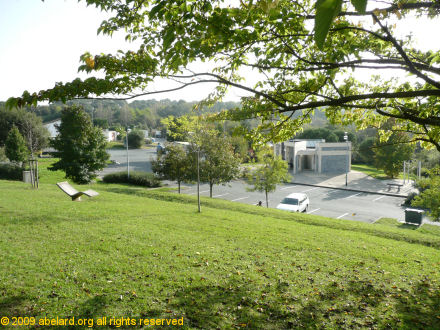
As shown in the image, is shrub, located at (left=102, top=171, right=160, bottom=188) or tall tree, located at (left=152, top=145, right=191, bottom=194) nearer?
tall tree, located at (left=152, top=145, right=191, bottom=194)

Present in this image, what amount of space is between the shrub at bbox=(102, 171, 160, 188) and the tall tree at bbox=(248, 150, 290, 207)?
9957 millimetres

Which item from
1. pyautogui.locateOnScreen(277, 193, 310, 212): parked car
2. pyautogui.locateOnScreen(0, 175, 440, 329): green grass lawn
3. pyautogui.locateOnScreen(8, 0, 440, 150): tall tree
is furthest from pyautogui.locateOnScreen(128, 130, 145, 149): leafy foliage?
pyautogui.locateOnScreen(8, 0, 440, 150): tall tree

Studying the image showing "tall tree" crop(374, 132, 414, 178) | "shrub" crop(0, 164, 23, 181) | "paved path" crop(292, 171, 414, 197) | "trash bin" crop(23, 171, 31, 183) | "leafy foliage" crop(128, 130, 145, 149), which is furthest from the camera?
"leafy foliage" crop(128, 130, 145, 149)

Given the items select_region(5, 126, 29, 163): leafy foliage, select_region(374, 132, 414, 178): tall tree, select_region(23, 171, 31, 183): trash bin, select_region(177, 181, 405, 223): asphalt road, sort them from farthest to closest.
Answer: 1. select_region(374, 132, 414, 178): tall tree
2. select_region(5, 126, 29, 163): leafy foliage
3. select_region(23, 171, 31, 183): trash bin
4. select_region(177, 181, 405, 223): asphalt road

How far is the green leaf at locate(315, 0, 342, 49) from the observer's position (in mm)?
676

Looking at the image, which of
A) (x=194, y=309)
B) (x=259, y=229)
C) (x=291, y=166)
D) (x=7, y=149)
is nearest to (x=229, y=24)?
(x=194, y=309)

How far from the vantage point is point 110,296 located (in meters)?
4.40

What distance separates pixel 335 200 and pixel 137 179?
1773 cm

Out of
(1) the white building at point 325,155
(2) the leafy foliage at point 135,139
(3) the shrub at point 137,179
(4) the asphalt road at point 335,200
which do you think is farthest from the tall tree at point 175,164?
(2) the leafy foliage at point 135,139

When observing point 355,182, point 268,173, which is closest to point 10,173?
point 268,173

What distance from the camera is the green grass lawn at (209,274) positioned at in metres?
4.13

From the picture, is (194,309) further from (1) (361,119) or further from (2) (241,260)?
(1) (361,119)

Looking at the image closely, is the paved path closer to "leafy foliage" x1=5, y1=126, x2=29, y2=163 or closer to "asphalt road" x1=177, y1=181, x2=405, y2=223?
"asphalt road" x1=177, y1=181, x2=405, y2=223

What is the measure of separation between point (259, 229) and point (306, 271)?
3.42m
